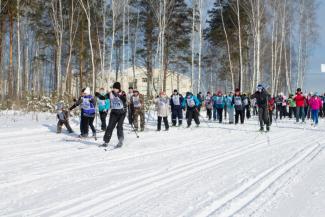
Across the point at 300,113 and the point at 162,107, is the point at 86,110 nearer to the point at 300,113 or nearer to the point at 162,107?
the point at 162,107

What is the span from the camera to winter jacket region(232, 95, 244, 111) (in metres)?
19.0

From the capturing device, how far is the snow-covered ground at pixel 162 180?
463cm

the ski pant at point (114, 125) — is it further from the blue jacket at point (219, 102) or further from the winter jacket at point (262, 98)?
the blue jacket at point (219, 102)

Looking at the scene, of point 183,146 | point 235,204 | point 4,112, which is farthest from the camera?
point 4,112

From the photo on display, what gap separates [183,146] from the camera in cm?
1048

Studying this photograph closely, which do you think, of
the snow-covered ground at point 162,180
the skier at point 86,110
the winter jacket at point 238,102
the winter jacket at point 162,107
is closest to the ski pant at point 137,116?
the winter jacket at point 162,107

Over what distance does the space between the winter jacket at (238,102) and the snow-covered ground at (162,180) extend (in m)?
8.39

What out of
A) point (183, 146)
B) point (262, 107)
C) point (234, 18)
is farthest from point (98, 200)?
point (234, 18)

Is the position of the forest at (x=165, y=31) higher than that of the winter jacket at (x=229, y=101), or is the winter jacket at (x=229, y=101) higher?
the forest at (x=165, y=31)

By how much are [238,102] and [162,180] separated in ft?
44.3

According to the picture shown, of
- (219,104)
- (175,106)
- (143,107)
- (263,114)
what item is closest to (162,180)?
(143,107)

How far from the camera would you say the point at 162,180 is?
→ 6.14 meters

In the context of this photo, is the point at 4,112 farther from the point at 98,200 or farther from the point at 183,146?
the point at 98,200

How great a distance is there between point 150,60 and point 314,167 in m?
31.7
